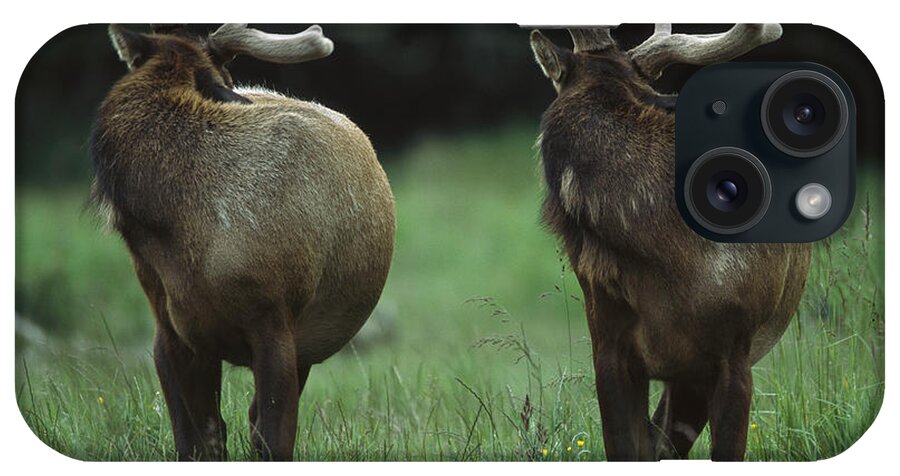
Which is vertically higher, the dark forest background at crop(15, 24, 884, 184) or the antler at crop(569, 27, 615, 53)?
the antler at crop(569, 27, 615, 53)

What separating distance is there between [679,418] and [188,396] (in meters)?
2.11

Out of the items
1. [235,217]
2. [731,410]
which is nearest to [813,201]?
[731,410]

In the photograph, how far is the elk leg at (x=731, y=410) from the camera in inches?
368

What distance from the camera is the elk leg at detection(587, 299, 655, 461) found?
→ 934 centimetres

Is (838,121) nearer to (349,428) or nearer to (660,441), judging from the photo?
(660,441)

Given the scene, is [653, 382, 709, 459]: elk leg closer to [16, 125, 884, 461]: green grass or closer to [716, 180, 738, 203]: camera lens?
[16, 125, 884, 461]: green grass

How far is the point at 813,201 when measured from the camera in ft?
30.6

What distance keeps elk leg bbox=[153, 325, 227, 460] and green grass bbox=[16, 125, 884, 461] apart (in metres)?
0.06

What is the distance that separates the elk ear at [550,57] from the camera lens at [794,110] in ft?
2.79

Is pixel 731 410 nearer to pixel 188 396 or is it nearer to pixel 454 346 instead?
pixel 454 346

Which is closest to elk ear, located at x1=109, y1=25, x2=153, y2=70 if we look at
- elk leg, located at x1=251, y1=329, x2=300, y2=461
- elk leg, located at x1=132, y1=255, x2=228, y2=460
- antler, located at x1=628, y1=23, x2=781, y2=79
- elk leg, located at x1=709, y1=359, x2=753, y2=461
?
elk leg, located at x1=132, y1=255, x2=228, y2=460

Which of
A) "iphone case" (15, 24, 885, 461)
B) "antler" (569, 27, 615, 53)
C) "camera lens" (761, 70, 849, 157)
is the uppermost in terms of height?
"antler" (569, 27, 615, 53)

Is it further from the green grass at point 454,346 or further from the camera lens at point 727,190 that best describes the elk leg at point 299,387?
the camera lens at point 727,190

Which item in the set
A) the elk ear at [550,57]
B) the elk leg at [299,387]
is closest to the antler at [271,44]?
the elk ear at [550,57]
